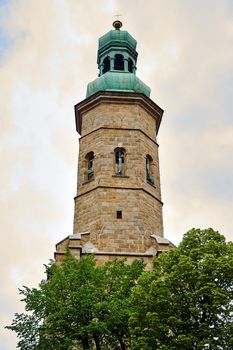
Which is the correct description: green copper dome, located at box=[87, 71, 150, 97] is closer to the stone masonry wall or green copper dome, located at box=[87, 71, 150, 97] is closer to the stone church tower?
the stone church tower

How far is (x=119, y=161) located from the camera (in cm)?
2584

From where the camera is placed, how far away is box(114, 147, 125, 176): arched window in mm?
25562

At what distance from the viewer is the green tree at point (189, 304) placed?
13742 millimetres

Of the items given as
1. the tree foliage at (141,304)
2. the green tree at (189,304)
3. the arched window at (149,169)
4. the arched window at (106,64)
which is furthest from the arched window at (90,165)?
the green tree at (189,304)

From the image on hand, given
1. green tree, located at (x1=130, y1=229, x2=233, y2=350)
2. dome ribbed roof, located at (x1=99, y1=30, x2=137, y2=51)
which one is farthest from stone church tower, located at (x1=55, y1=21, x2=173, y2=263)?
green tree, located at (x1=130, y1=229, x2=233, y2=350)

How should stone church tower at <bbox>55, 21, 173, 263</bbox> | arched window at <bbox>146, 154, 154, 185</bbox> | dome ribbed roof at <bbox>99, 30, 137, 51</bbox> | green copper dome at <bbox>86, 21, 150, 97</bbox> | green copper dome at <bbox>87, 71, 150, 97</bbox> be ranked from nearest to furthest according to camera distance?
stone church tower at <bbox>55, 21, 173, 263</bbox>, arched window at <bbox>146, 154, 154, 185</bbox>, green copper dome at <bbox>87, 71, 150, 97</bbox>, green copper dome at <bbox>86, 21, 150, 97</bbox>, dome ribbed roof at <bbox>99, 30, 137, 51</bbox>

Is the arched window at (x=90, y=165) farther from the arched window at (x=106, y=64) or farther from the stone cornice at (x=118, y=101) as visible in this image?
the arched window at (x=106, y=64)

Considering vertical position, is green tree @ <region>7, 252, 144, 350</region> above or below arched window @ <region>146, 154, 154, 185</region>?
below

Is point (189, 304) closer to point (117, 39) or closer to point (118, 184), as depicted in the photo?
point (118, 184)

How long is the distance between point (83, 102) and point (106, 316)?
46.0 feet

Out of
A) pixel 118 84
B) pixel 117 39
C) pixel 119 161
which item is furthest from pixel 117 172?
pixel 117 39

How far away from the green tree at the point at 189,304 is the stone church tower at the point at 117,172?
7.09m

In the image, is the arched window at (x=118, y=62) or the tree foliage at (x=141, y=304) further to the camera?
the arched window at (x=118, y=62)

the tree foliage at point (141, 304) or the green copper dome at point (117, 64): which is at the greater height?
the green copper dome at point (117, 64)
